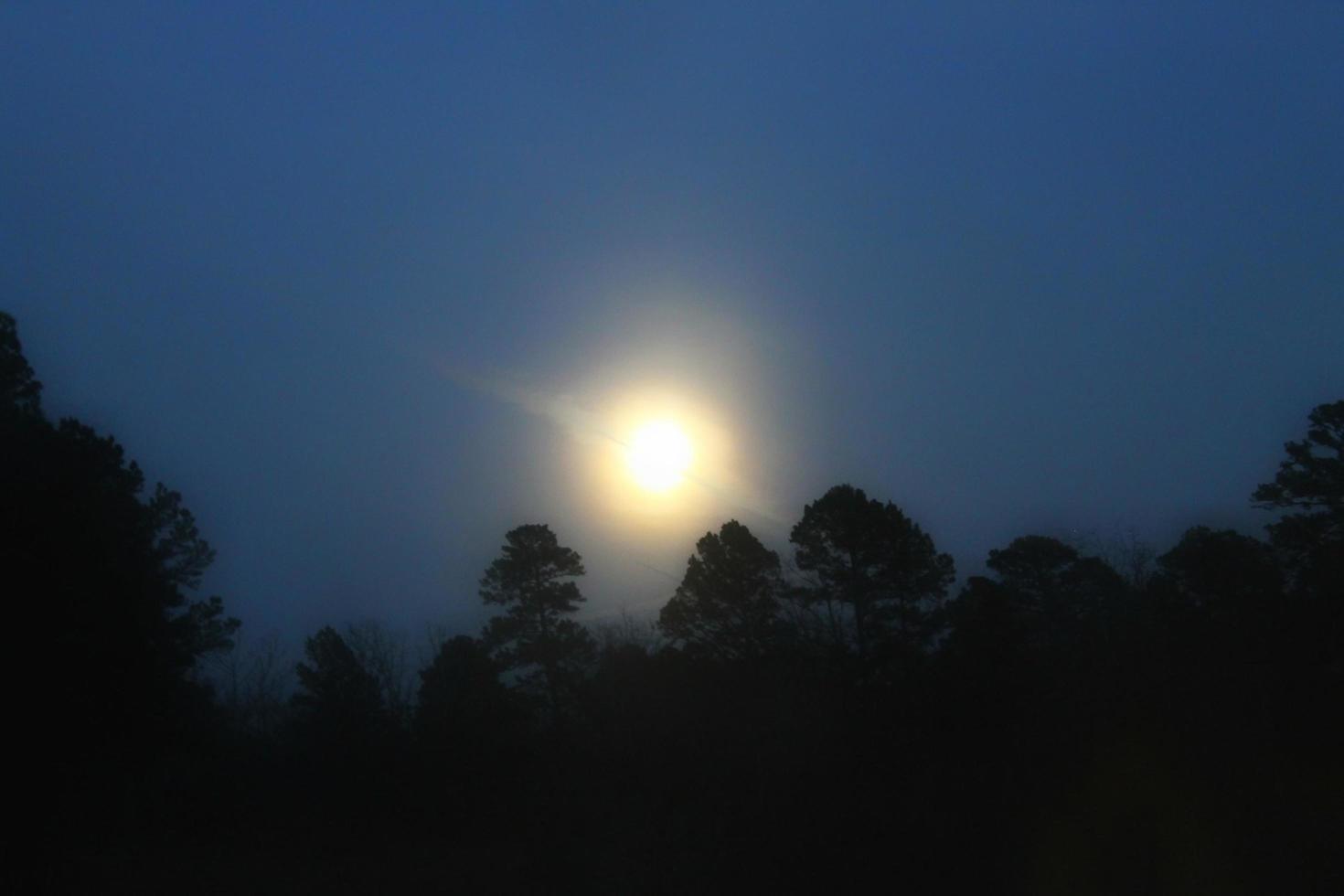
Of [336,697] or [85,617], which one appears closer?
[85,617]

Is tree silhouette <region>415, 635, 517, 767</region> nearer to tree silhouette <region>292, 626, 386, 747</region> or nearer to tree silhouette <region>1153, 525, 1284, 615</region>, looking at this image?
tree silhouette <region>292, 626, 386, 747</region>

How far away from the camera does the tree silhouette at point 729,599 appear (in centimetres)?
3631

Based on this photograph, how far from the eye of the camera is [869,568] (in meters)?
36.6

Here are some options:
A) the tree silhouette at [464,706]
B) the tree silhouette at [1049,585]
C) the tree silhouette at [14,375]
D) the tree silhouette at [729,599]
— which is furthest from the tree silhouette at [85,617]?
the tree silhouette at [1049,585]

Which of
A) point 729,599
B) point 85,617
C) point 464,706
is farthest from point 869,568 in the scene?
point 85,617

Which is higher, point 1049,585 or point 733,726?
point 1049,585

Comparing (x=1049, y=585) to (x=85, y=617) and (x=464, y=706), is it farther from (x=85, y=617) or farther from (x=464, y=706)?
(x=85, y=617)

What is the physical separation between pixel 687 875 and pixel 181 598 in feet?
58.1

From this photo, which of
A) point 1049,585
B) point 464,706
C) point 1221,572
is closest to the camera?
point 464,706

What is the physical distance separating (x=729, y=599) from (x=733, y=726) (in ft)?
25.1

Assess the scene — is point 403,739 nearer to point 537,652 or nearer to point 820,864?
point 537,652

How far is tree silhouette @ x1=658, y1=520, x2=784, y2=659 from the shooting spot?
36.3m

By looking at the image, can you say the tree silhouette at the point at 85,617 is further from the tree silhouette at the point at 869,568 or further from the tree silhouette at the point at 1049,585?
the tree silhouette at the point at 1049,585

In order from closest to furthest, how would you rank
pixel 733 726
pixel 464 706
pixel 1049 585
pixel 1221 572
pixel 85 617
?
pixel 85 617
pixel 733 726
pixel 464 706
pixel 1221 572
pixel 1049 585
